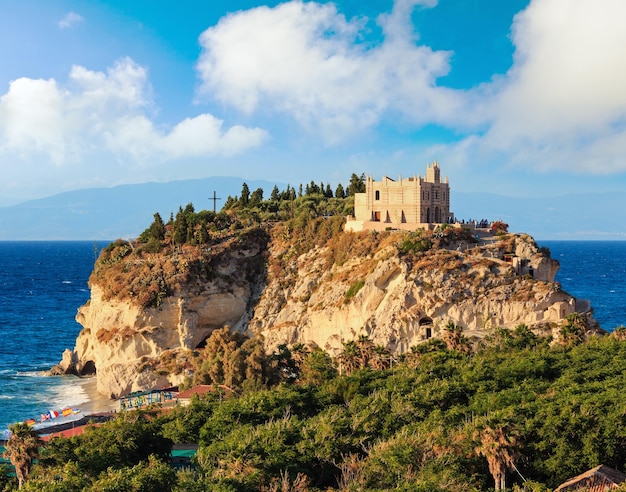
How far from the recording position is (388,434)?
39.6 metres

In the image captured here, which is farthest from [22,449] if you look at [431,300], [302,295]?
[302,295]

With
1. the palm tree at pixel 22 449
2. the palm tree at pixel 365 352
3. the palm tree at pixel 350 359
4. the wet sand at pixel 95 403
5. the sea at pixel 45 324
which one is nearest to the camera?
the palm tree at pixel 22 449

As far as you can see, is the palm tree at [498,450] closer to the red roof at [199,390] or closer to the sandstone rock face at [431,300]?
the red roof at [199,390]

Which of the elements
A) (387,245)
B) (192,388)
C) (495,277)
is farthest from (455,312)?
(192,388)

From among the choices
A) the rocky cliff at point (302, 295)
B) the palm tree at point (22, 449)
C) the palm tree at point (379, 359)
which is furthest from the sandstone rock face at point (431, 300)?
the palm tree at point (22, 449)

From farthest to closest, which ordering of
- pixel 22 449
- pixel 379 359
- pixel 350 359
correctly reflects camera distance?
pixel 379 359 → pixel 350 359 → pixel 22 449

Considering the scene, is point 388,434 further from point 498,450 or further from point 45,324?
point 45,324

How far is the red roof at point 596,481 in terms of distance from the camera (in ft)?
105

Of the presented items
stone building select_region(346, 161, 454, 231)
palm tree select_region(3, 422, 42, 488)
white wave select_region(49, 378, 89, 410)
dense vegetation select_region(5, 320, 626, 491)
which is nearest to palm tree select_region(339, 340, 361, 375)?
dense vegetation select_region(5, 320, 626, 491)

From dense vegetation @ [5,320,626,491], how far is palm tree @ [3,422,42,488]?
70 cm

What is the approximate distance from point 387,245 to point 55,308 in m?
79.7

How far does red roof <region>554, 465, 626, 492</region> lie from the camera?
31984 mm

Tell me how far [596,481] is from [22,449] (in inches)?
1122

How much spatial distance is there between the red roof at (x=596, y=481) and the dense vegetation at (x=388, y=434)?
1.65 metres
